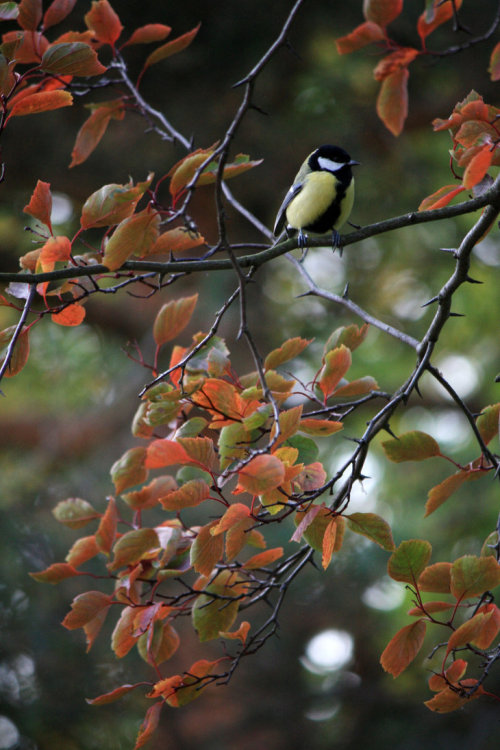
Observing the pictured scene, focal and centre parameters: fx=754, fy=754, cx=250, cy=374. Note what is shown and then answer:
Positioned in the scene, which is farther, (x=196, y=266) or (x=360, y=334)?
(x=360, y=334)

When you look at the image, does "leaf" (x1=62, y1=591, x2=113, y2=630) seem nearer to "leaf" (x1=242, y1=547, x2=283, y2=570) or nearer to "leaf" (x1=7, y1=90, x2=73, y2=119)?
"leaf" (x1=242, y1=547, x2=283, y2=570)

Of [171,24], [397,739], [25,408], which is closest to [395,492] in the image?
[397,739]

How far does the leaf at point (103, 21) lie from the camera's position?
6.23 ft

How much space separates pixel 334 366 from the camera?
5.34 ft

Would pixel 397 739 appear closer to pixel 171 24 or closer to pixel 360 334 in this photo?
pixel 360 334

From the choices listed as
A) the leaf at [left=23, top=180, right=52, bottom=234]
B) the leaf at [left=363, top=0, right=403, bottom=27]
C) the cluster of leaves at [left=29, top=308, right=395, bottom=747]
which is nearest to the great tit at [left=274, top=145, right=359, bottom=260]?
the leaf at [left=363, top=0, right=403, bottom=27]

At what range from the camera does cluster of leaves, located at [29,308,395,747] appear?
4.36ft

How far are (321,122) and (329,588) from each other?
2.65 metres

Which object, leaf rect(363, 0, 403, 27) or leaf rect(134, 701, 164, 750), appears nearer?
leaf rect(134, 701, 164, 750)

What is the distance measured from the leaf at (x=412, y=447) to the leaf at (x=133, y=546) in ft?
1.71

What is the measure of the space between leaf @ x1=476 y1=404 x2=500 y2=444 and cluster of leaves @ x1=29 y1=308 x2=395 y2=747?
0.25 metres

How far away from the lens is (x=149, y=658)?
156cm

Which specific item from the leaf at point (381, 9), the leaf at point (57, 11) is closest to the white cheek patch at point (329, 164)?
the leaf at point (381, 9)

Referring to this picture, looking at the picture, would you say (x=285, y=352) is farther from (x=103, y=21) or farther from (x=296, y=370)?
(x=296, y=370)
